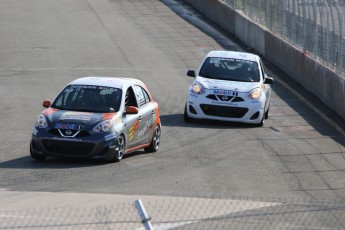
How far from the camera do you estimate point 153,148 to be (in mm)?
18578

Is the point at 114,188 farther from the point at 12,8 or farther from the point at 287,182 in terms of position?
the point at 12,8

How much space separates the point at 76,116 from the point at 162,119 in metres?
6.08

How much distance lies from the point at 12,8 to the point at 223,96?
74.9ft

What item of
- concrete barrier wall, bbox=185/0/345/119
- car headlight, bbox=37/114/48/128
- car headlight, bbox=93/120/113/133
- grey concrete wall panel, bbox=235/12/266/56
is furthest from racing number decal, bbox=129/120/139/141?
grey concrete wall panel, bbox=235/12/266/56


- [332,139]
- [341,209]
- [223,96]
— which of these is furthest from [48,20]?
[341,209]

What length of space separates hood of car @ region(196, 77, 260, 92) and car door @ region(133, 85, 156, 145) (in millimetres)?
4069

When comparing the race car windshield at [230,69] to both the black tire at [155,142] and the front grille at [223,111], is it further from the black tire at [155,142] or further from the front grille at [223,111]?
the black tire at [155,142]

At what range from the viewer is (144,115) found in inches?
722

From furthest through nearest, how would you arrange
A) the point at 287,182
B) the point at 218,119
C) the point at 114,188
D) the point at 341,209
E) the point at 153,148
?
the point at 218,119
the point at 153,148
the point at 287,182
the point at 114,188
the point at 341,209

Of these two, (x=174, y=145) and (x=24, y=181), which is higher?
(x=24, y=181)

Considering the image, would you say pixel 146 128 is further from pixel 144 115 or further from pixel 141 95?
pixel 141 95

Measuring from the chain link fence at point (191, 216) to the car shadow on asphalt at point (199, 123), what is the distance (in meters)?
8.92

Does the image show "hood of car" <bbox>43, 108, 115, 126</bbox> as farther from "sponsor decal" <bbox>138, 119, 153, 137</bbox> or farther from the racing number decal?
"sponsor decal" <bbox>138, 119, 153, 137</bbox>

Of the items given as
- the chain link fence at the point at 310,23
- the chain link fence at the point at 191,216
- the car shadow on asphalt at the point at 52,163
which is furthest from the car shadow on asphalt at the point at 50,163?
the chain link fence at the point at 310,23
